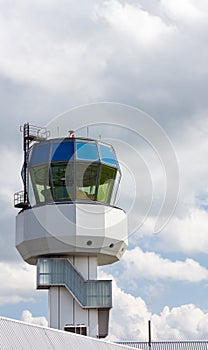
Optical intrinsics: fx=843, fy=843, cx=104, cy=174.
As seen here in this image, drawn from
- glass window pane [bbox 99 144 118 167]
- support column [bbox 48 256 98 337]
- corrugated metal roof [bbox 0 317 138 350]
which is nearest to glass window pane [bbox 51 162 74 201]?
glass window pane [bbox 99 144 118 167]

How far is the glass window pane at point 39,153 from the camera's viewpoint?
52.2m

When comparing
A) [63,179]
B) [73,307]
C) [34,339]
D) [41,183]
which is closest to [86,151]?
[63,179]

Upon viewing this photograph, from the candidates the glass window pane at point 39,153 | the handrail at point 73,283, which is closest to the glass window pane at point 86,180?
the glass window pane at point 39,153

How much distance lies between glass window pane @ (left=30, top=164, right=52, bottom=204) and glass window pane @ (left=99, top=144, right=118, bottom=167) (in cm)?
360

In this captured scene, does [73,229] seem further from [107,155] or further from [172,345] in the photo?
[172,345]

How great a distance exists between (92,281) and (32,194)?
689cm

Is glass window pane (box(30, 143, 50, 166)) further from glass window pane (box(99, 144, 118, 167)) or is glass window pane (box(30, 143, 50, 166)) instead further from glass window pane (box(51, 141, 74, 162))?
glass window pane (box(99, 144, 118, 167))

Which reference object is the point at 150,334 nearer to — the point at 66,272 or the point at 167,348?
the point at 167,348

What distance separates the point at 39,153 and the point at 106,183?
4.60 m

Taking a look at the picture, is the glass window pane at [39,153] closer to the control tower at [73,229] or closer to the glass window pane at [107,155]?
the control tower at [73,229]

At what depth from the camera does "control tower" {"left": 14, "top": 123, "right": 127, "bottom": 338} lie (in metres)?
50.1

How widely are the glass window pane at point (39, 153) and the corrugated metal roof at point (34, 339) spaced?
1762cm

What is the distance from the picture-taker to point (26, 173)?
54.2m

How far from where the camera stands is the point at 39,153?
52.8 meters
